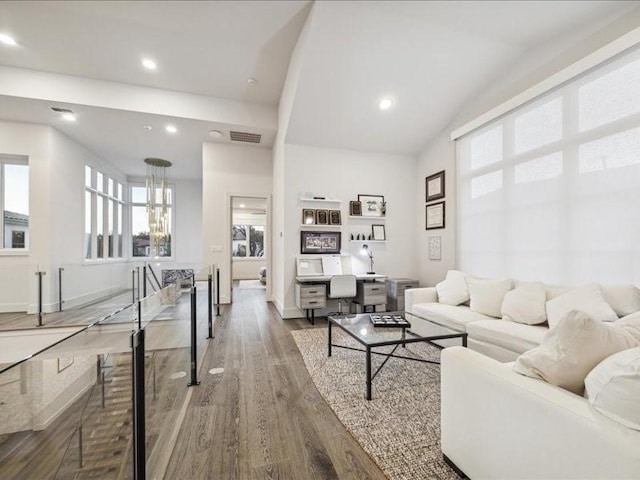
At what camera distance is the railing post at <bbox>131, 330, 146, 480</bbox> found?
44.8 inches

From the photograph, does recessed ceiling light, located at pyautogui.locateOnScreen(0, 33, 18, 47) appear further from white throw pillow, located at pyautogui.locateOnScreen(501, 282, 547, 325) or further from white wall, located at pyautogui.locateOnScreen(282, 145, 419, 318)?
white throw pillow, located at pyautogui.locateOnScreen(501, 282, 547, 325)

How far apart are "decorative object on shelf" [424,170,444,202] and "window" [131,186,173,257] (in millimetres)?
7272

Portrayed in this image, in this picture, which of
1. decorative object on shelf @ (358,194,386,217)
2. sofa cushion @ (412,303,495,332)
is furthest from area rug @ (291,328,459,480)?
decorative object on shelf @ (358,194,386,217)

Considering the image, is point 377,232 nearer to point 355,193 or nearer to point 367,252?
point 367,252

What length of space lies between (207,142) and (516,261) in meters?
5.79

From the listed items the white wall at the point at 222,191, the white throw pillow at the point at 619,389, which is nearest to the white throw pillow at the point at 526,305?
the white throw pillow at the point at 619,389

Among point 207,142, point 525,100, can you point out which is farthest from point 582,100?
point 207,142

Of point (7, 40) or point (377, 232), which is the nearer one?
point (7, 40)

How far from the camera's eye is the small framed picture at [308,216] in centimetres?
467

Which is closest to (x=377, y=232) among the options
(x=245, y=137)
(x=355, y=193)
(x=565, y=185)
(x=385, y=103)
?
(x=355, y=193)

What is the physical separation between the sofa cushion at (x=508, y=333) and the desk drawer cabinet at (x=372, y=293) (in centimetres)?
173

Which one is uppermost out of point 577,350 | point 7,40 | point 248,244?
point 7,40

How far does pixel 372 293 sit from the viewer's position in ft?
14.6

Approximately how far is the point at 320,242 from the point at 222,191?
2449mm
